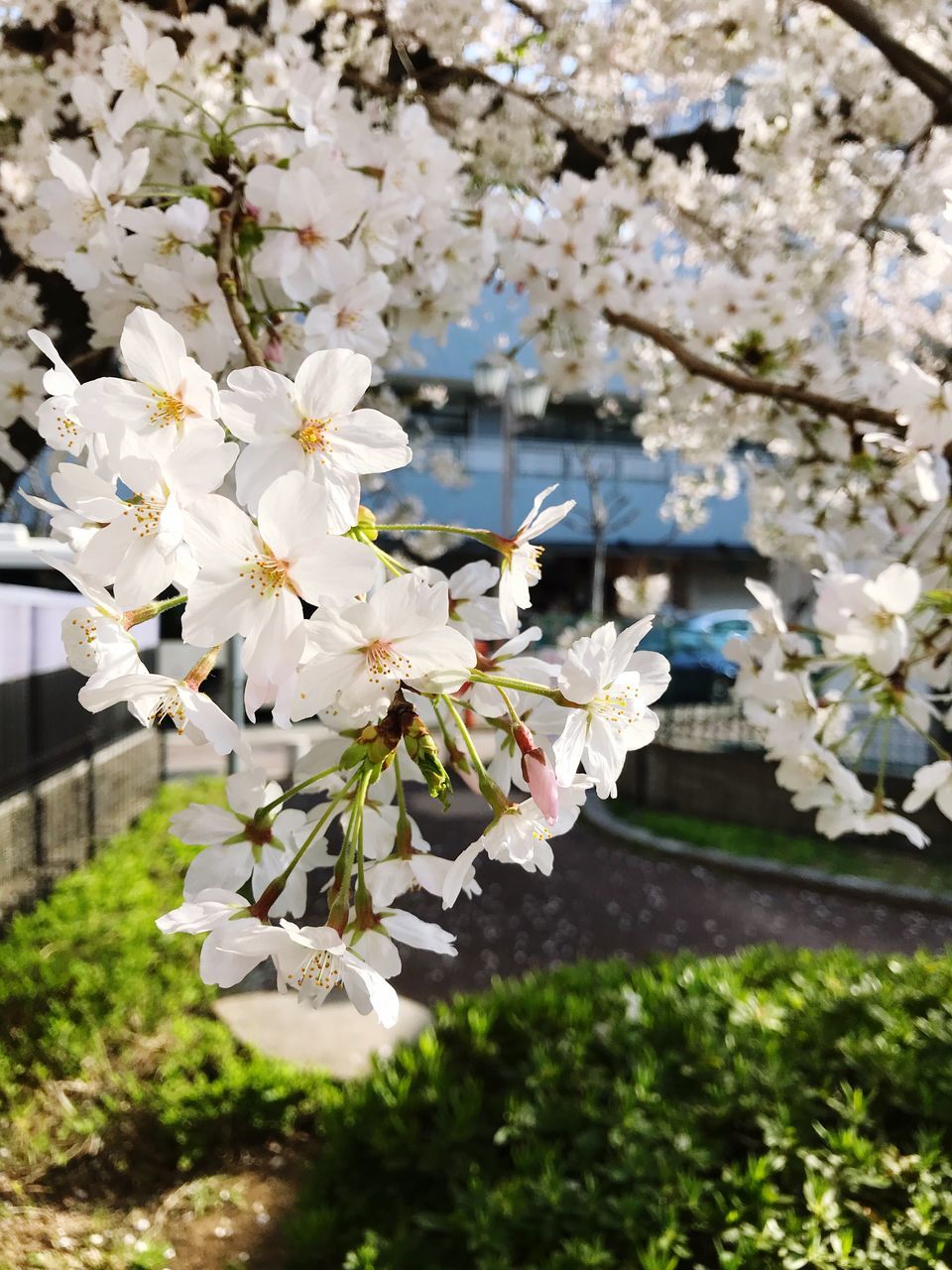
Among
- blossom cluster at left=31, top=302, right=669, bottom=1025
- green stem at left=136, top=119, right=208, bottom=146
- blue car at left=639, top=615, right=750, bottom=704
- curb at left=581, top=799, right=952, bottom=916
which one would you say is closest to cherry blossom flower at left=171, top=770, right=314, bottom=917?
blossom cluster at left=31, top=302, right=669, bottom=1025

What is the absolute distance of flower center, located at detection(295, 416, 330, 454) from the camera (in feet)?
2.56

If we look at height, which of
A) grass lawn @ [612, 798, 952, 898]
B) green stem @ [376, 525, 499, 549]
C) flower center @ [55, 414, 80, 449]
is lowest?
grass lawn @ [612, 798, 952, 898]

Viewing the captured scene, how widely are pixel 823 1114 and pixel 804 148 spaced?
3708mm

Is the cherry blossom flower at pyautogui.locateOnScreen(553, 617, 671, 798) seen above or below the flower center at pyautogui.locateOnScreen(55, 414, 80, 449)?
below

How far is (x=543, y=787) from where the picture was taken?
0.80 m

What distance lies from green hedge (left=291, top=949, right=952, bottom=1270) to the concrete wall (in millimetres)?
2292

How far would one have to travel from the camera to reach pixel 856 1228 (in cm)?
214

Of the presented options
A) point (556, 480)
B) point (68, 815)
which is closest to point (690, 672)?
point (68, 815)

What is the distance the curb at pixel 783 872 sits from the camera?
699cm

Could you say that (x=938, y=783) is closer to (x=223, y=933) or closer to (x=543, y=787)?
(x=543, y=787)

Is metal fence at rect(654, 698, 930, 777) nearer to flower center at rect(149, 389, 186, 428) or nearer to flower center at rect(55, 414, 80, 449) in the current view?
flower center at rect(55, 414, 80, 449)

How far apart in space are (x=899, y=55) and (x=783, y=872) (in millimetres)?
6191

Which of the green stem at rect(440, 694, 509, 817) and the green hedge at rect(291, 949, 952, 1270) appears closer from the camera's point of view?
the green stem at rect(440, 694, 509, 817)

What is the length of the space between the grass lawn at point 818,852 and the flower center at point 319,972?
7.09 m
